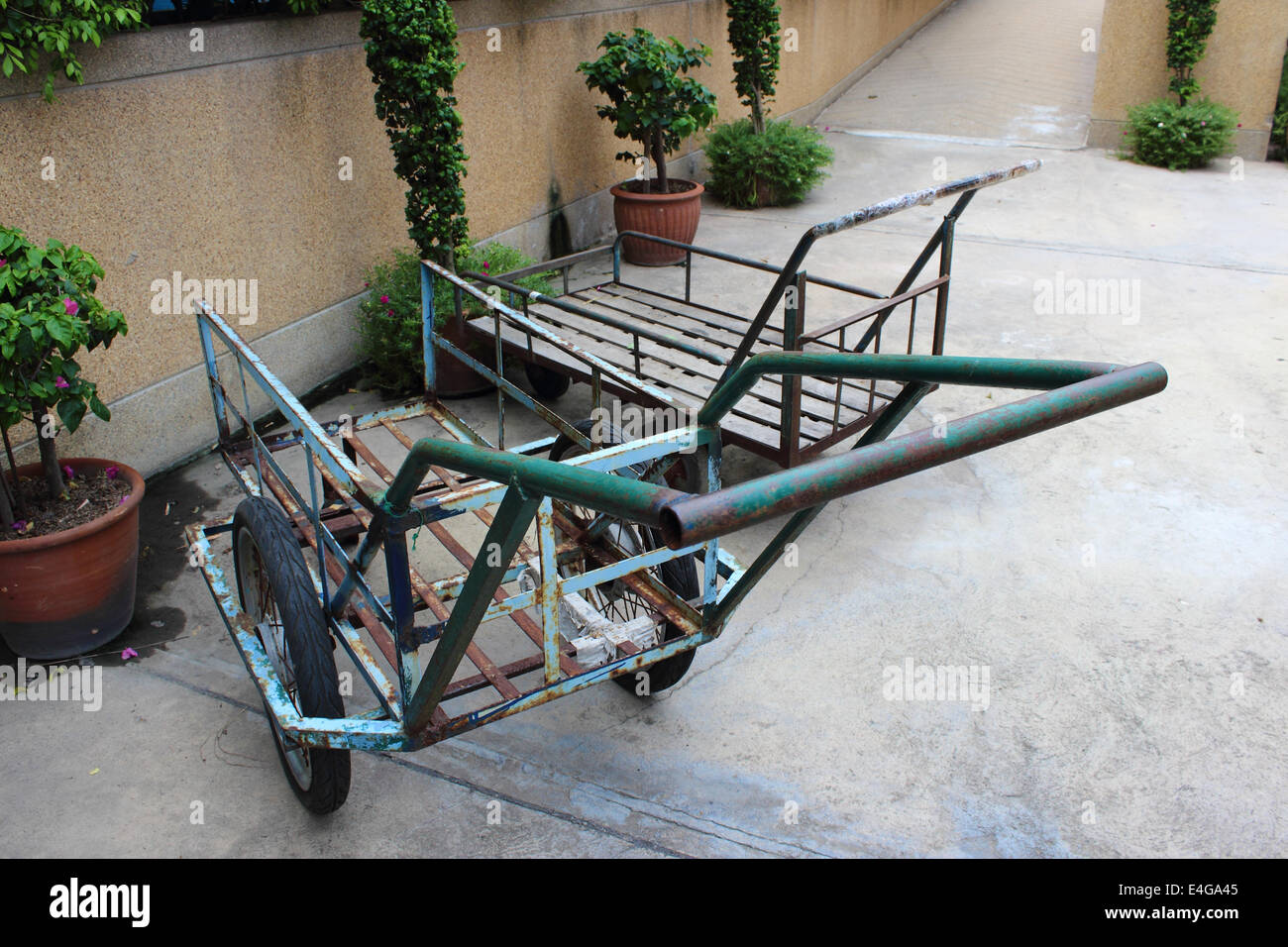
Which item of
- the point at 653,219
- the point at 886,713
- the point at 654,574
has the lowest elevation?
the point at 886,713

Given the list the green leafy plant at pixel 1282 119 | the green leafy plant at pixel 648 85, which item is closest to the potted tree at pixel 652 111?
the green leafy plant at pixel 648 85

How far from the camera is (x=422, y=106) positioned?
5.63 m

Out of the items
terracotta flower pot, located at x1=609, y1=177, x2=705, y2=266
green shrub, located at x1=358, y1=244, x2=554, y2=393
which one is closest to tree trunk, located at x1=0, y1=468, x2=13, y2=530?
green shrub, located at x1=358, y1=244, x2=554, y2=393

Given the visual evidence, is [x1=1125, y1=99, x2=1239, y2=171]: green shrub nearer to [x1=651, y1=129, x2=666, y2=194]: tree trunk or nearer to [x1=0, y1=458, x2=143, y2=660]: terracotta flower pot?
[x1=651, y1=129, x2=666, y2=194]: tree trunk

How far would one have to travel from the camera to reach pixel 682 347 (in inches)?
181

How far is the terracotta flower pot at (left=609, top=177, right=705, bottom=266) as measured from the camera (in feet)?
26.8

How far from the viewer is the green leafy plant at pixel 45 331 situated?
11.2ft

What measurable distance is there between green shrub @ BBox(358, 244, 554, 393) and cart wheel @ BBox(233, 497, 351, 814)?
265 centimetres

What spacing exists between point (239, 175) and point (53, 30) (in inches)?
50.9

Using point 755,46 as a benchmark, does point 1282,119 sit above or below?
below

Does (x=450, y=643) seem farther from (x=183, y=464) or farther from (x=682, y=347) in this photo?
(x=183, y=464)

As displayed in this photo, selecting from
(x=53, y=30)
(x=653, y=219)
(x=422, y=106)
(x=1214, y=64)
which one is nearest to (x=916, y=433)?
(x=53, y=30)

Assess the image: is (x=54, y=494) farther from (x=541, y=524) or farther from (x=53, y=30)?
(x=541, y=524)

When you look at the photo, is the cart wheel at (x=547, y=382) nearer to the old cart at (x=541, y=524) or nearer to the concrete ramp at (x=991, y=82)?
the old cart at (x=541, y=524)
